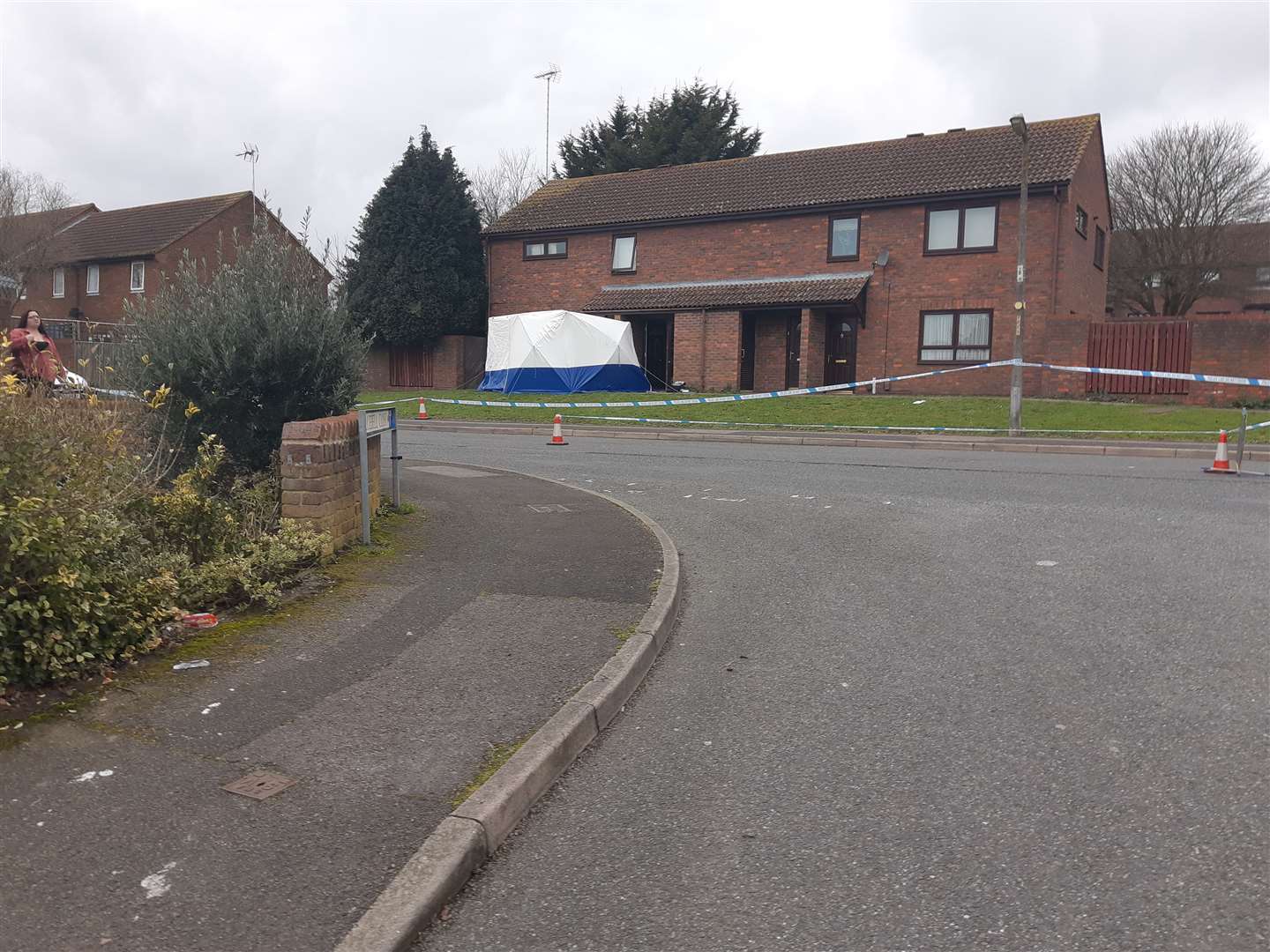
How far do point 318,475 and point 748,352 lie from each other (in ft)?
80.4

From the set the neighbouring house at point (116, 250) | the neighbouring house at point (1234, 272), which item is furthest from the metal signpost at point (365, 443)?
the neighbouring house at point (116, 250)

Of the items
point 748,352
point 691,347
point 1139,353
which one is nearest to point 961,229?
point 1139,353

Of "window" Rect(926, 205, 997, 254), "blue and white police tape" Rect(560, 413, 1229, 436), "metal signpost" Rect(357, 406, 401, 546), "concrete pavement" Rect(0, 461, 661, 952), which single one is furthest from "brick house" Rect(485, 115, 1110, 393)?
"concrete pavement" Rect(0, 461, 661, 952)

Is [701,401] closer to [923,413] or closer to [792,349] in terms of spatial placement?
[923,413]

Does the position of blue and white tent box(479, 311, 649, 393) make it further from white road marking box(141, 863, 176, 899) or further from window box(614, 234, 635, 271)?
white road marking box(141, 863, 176, 899)

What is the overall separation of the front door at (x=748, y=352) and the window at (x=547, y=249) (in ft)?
23.7

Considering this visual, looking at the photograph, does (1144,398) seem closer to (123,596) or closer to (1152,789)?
(1152,789)

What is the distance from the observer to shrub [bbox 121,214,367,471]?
6891mm

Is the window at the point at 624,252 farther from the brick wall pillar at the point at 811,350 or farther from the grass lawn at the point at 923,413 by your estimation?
the grass lawn at the point at 923,413

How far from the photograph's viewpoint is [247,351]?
6.99 metres

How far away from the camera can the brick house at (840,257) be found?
25.8 metres

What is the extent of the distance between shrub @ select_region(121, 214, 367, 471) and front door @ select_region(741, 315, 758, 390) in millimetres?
22765

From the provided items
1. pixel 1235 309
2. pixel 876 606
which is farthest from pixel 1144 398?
pixel 1235 309

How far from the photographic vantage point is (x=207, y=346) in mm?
6766
